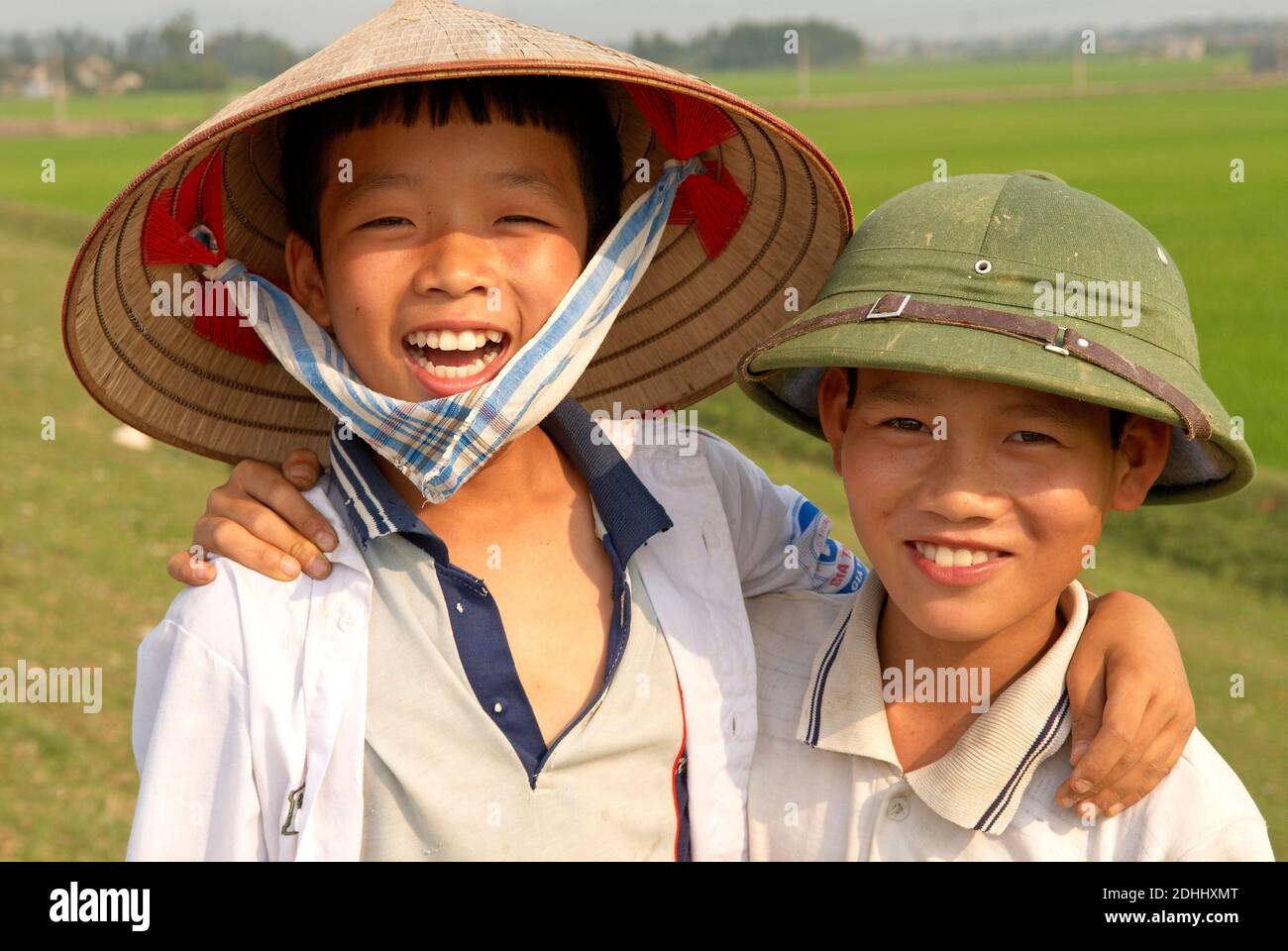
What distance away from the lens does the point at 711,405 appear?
384 inches

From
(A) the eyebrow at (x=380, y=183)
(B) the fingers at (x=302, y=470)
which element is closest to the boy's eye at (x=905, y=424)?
(A) the eyebrow at (x=380, y=183)

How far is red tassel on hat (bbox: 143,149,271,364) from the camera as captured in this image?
219cm

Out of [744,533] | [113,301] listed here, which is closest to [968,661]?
[744,533]

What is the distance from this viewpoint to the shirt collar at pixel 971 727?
196 cm

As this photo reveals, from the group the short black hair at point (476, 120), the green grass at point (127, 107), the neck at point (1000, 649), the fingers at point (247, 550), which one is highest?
the green grass at point (127, 107)

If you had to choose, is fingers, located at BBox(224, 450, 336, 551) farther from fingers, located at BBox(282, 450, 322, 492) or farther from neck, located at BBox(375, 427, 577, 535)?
neck, located at BBox(375, 427, 577, 535)

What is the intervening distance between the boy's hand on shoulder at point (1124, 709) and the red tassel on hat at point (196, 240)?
1.39m

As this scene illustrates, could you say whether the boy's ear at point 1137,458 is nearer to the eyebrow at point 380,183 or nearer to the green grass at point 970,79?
the eyebrow at point 380,183

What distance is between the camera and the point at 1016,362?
1814mm

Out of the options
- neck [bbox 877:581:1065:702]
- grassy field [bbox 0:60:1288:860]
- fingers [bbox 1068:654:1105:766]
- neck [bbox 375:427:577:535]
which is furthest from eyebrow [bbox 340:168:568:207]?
grassy field [bbox 0:60:1288:860]

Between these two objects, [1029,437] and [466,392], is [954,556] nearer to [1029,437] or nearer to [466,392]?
[1029,437]

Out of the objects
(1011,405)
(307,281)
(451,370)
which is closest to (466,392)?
(451,370)

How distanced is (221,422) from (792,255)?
100cm
